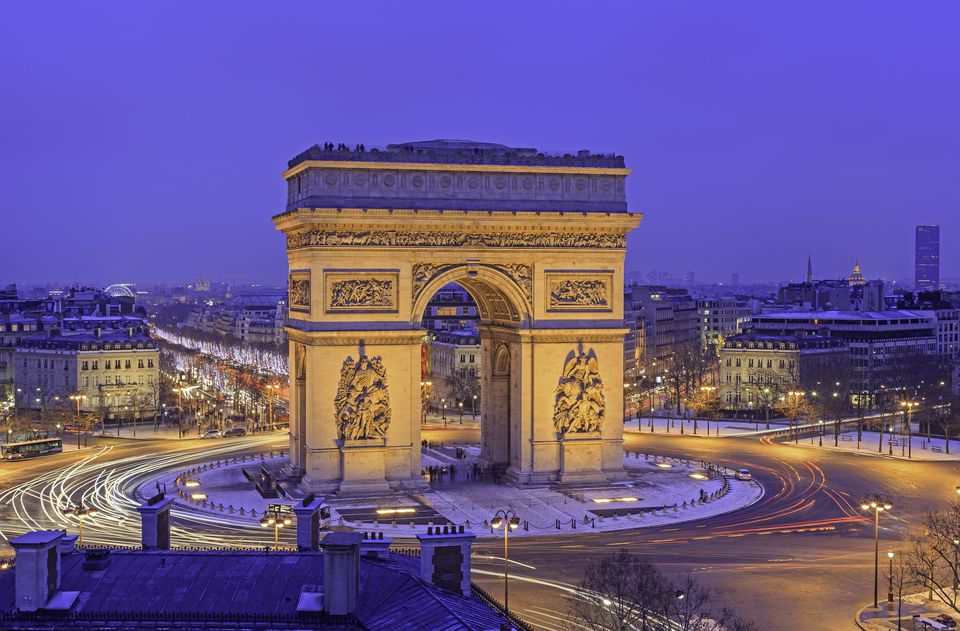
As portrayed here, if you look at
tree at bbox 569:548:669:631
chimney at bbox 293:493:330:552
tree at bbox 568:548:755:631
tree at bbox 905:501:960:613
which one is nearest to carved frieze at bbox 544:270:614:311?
tree at bbox 568:548:755:631

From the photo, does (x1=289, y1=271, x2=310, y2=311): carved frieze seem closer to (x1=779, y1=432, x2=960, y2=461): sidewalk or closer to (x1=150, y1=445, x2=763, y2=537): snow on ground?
(x1=150, y1=445, x2=763, y2=537): snow on ground

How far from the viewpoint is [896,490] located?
204ft

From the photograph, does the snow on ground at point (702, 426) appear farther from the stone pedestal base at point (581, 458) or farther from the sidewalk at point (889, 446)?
the stone pedestal base at point (581, 458)

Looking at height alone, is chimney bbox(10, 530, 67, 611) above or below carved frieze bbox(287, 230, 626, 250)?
below

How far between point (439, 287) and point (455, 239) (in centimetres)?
261

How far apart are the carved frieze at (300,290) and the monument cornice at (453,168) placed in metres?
5.00

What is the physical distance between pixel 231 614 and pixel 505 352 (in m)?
40.9

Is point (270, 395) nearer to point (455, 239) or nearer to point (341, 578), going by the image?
point (455, 239)

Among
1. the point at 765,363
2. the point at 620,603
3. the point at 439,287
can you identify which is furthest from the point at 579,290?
the point at 765,363

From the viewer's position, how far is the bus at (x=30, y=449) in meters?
76.1

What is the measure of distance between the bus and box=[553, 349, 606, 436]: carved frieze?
34993 mm

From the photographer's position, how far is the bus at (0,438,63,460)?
76.1 m


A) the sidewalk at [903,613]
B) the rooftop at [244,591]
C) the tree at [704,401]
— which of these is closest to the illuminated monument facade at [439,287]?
the sidewalk at [903,613]

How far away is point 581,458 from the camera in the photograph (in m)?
62.2
